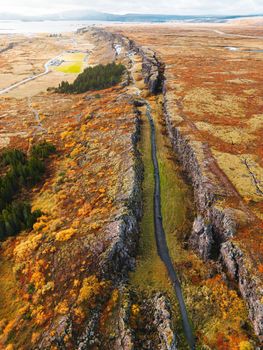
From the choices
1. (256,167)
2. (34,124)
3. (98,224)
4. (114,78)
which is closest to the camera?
(98,224)

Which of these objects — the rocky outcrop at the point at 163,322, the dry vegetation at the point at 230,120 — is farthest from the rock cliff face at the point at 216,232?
the rocky outcrop at the point at 163,322

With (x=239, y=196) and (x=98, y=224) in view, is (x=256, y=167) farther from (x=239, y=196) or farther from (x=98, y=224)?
(x=98, y=224)

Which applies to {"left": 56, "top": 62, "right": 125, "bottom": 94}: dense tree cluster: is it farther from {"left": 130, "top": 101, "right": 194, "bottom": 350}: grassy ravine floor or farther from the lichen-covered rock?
the lichen-covered rock

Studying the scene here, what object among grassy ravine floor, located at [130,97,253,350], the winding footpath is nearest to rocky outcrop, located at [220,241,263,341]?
grassy ravine floor, located at [130,97,253,350]

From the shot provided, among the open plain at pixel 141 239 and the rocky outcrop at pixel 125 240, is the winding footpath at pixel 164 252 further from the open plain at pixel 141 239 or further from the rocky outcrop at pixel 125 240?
the rocky outcrop at pixel 125 240

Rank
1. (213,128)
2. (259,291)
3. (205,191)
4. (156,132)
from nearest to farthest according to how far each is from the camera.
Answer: (259,291), (205,191), (213,128), (156,132)

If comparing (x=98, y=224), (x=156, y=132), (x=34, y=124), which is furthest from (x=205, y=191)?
(x=34, y=124)

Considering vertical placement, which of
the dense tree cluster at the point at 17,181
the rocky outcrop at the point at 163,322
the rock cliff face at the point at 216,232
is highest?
the rock cliff face at the point at 216,232

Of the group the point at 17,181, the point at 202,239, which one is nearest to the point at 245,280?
the point at 202,239
